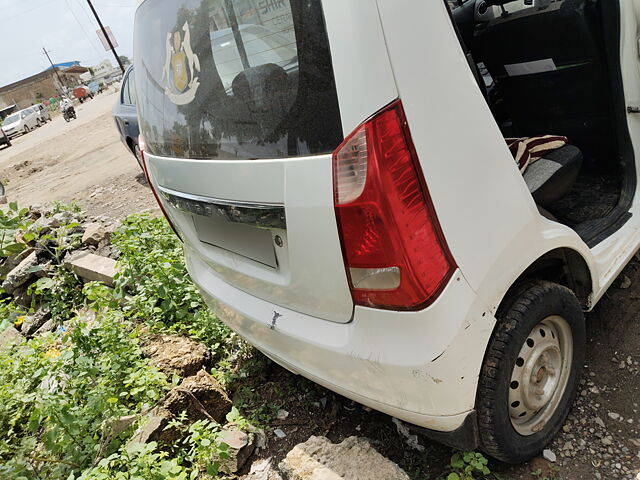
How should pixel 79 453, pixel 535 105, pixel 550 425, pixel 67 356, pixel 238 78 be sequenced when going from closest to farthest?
1. pixel 238 78
2. pixel 550 425
3. pixel 79 453
4. pixel 67 356
5. pixel 535 105

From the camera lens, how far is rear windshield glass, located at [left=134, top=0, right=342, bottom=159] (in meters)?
1.22

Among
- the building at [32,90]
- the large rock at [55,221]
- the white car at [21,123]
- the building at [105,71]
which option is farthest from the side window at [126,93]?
the building at [105,71]

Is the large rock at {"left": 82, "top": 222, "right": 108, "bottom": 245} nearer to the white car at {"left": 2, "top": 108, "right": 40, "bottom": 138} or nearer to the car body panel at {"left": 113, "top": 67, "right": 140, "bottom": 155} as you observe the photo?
the car body panel at {"left": 113, "top": 67, "right": 140, "bottom": 155}

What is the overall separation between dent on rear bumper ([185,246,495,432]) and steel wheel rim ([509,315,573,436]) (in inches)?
12.1

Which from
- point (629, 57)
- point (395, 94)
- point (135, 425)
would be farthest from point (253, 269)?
point (629, 57)

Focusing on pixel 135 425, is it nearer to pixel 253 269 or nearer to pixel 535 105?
pixel 253 269

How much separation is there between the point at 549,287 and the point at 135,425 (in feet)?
6.28

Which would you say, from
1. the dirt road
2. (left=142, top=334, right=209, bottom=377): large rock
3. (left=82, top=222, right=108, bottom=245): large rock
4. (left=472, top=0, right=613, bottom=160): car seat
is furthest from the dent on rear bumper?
the dirt road

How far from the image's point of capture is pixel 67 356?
2408 millimetres

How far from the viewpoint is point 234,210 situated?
1.47 meters

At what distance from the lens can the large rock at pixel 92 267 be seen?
12.5 ft

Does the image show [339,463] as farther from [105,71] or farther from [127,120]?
[105,71]

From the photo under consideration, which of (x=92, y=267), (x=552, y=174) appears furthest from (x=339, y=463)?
(x=92, y=267)

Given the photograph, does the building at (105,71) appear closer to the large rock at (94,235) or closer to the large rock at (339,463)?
the large rock at (94,235)
